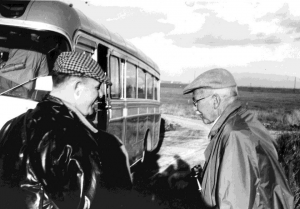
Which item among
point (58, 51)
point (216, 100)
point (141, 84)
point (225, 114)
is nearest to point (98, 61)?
point (58, 51)

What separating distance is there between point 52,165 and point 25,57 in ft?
8.26

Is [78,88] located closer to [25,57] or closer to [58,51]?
[25,57]

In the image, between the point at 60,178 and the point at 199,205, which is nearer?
the point at 60,178

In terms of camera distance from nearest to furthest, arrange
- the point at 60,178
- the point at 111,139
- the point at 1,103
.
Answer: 1. the point at 60,178
2. the point at 111,139
3. the point at 1,103

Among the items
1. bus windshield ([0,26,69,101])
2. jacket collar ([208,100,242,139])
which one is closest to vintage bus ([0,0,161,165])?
bus windshield ([0,26,69,101])

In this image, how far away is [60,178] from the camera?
153 cm

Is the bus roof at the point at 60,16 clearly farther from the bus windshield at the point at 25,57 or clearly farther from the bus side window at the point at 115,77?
the bus side window at the point at 115,77

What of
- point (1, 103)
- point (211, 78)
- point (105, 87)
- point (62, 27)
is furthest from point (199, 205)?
point (105, 87)

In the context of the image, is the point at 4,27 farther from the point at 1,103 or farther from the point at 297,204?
the point at 297,204

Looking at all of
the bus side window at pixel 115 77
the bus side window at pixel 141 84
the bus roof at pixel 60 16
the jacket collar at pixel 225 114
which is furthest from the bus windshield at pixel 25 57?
the bus side window at pixel 141 84

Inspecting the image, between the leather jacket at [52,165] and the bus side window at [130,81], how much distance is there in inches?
184

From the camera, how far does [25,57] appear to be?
374 centimetres

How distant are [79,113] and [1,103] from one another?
81.2 inches

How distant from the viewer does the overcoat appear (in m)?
1.78
